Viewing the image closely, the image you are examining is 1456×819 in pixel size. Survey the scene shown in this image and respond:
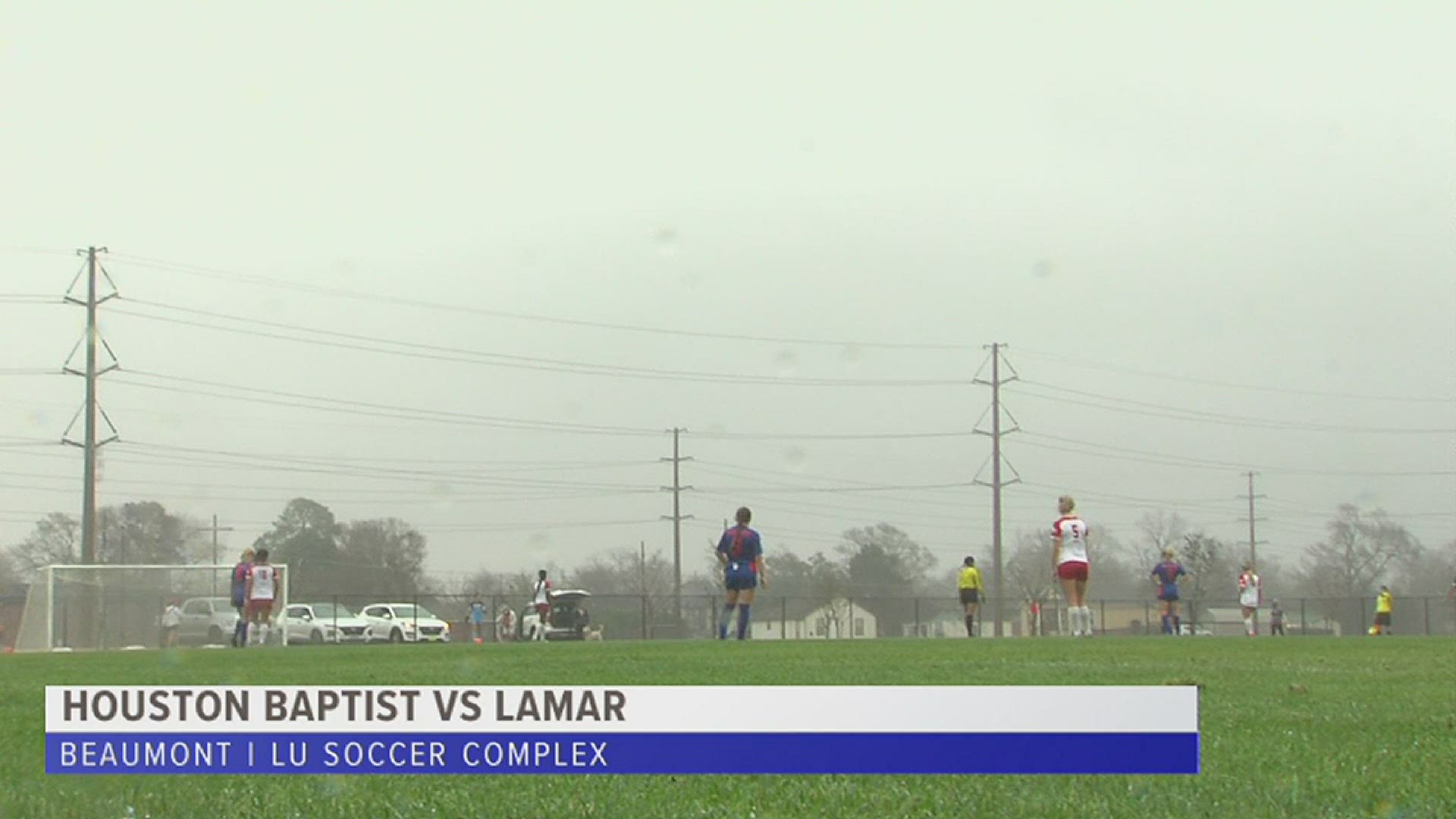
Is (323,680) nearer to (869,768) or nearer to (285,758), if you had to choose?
(285,758)

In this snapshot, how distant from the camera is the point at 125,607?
34.2m

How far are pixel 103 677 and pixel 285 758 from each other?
7301mm

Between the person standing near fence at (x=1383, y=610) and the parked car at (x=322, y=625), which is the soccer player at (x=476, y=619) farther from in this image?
the person standing near fence at (x=1383, y=610)

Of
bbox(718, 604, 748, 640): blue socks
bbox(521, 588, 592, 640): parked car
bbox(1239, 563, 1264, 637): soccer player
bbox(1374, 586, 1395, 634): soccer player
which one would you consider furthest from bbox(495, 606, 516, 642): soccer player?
bbox(718, 604, 748, 640): blue socks

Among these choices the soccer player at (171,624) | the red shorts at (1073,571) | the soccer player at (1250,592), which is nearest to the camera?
the red shorts at (1073,571)

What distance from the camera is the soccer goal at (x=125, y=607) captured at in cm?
3350

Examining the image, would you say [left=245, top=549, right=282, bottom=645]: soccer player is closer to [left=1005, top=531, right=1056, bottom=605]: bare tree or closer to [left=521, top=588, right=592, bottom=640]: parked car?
[left=521, top=588, right=592, bottom=640]: parked car

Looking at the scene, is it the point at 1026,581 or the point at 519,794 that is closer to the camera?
the point at 519,794

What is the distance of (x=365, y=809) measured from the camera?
15.9ft

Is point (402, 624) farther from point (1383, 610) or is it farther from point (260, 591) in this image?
point (1383, 610)

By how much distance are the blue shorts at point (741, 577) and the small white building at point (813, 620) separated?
31.8 m

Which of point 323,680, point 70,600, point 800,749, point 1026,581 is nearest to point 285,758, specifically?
A: point 800,749

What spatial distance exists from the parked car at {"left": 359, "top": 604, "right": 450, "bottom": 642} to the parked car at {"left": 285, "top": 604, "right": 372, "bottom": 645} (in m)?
0.88

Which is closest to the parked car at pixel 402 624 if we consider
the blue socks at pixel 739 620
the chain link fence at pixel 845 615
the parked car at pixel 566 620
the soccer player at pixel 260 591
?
the chain link fence at pixel 845 615
